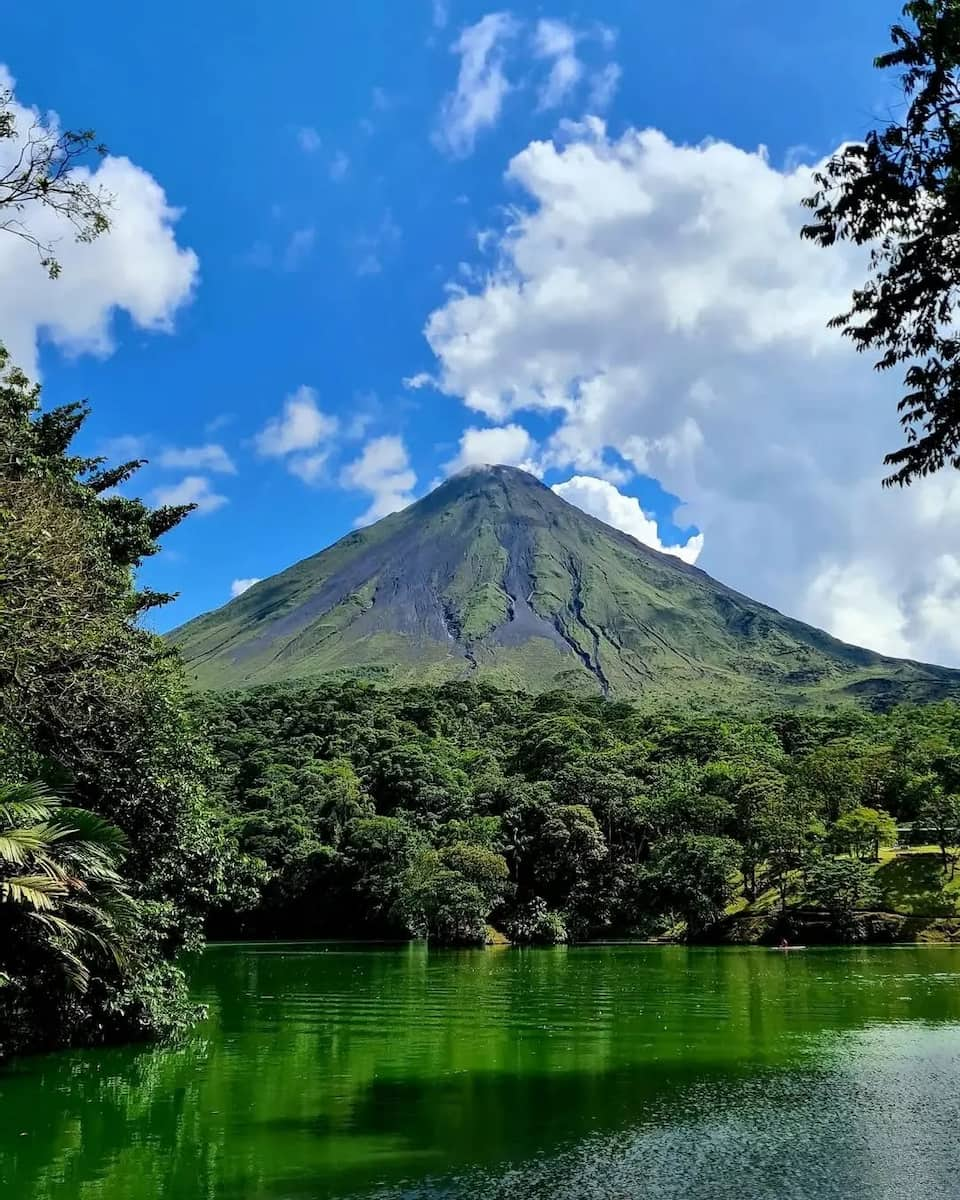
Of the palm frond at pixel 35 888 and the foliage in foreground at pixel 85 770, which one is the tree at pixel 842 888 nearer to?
the foliage in foreground at pixel 85 770

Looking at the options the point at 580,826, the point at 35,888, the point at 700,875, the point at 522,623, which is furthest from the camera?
the point at 522,623

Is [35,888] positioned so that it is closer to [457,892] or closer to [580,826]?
[457,892]

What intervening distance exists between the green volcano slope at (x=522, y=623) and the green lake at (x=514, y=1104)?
101669mm

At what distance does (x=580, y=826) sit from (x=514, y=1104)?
4159 centimetres

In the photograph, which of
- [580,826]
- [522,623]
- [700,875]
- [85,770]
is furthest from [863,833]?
[522,623]

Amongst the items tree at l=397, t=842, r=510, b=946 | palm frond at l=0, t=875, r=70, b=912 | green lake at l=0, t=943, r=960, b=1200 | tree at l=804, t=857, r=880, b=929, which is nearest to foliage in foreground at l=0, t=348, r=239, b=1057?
palm frond at l=0, t=875, r=70, b=912

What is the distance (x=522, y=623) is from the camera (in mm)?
153375

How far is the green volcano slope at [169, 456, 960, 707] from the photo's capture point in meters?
133

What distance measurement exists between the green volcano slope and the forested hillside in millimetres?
54945

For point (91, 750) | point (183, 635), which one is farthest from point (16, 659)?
point (183, 635)

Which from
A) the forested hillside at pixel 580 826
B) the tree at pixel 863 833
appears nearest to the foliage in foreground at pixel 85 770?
the forested hillside at pixel 580 826

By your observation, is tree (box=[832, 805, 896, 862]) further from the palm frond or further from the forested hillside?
the palm frond

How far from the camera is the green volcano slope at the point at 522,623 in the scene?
132750 millimetres

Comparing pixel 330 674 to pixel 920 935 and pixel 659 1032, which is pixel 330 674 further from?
pixel 659 1032
